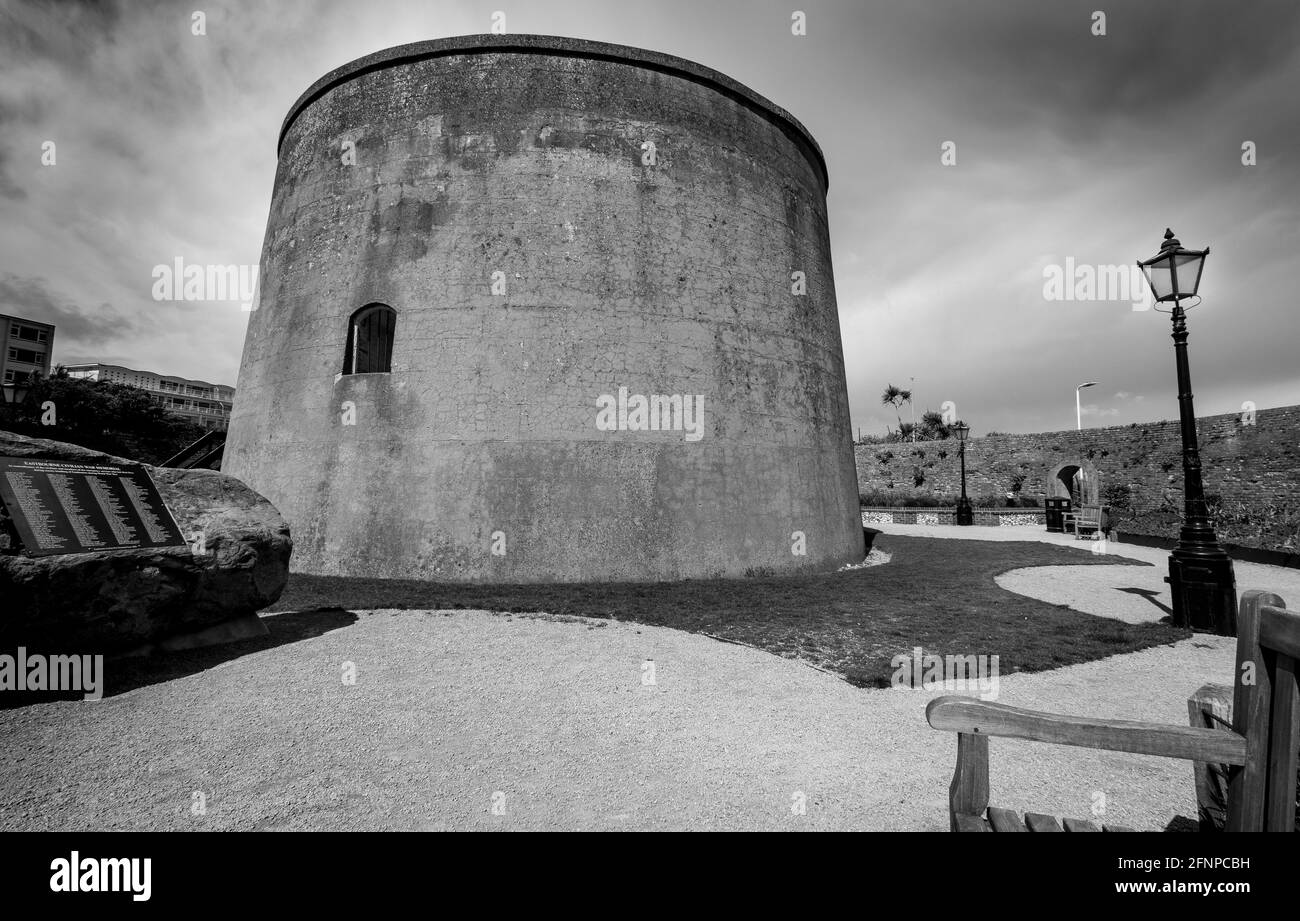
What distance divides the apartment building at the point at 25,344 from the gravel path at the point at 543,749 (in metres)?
70.0

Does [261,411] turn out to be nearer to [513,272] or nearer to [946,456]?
[513,272]

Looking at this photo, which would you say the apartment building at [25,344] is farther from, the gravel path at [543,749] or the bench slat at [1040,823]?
the bench slat at [1040,823]

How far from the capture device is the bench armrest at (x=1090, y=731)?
2000 millimetres

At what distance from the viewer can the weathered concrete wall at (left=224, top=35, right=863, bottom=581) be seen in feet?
32.7

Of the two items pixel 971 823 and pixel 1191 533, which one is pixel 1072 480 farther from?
pixel 971 823

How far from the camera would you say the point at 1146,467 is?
95.2ft

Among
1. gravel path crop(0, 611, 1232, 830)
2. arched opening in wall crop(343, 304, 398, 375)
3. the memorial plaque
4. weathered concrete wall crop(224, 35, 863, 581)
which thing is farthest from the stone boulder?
arched opening in wall crop(343, 304, 398, 375)

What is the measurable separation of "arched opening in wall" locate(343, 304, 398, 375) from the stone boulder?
5.23 metres

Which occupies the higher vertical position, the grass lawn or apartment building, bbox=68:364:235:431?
apartment building, bbox=68:364:235:431

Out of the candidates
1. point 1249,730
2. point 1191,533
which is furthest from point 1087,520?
point 1249,730

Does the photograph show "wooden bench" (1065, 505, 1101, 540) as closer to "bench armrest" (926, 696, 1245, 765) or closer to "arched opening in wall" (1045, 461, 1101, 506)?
"arched opening in wall" (1045, 461, 1101, 506)

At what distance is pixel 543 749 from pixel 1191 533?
782cm

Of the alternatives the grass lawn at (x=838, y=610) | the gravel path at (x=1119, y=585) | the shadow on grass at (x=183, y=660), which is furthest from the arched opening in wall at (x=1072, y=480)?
the shadow on grass at (x=183, y=660)

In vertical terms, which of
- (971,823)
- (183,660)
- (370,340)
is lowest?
(183,660)
